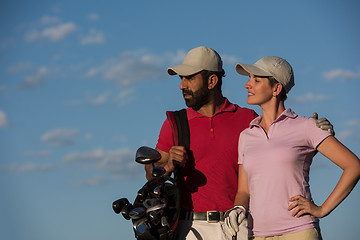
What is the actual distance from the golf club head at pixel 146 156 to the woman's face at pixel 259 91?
127cm

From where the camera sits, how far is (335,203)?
5.52 meters

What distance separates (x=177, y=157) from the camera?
6.77 meters

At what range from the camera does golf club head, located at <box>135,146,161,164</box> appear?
6.58 meters

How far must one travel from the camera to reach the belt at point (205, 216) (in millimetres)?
6867

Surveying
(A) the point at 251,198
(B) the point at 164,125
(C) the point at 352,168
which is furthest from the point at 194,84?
(C) the point at 352,168

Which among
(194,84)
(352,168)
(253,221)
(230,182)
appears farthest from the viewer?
(194,84)

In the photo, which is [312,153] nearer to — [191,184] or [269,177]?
[269,177]

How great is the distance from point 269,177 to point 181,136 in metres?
1.92

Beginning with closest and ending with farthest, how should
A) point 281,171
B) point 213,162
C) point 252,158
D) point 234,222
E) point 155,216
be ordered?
point 281,171, point 234,222, point 252,158, point 155,216, point 213,162

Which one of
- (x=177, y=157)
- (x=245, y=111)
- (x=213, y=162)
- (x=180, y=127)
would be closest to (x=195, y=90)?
(x=180, y=127)

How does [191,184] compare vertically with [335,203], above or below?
above

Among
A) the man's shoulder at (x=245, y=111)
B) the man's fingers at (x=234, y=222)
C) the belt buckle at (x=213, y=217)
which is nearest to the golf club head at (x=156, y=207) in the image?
the belt buckle at (x=213, y=217)

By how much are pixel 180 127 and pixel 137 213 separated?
1.41m

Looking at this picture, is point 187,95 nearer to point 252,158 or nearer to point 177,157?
point 177,157
